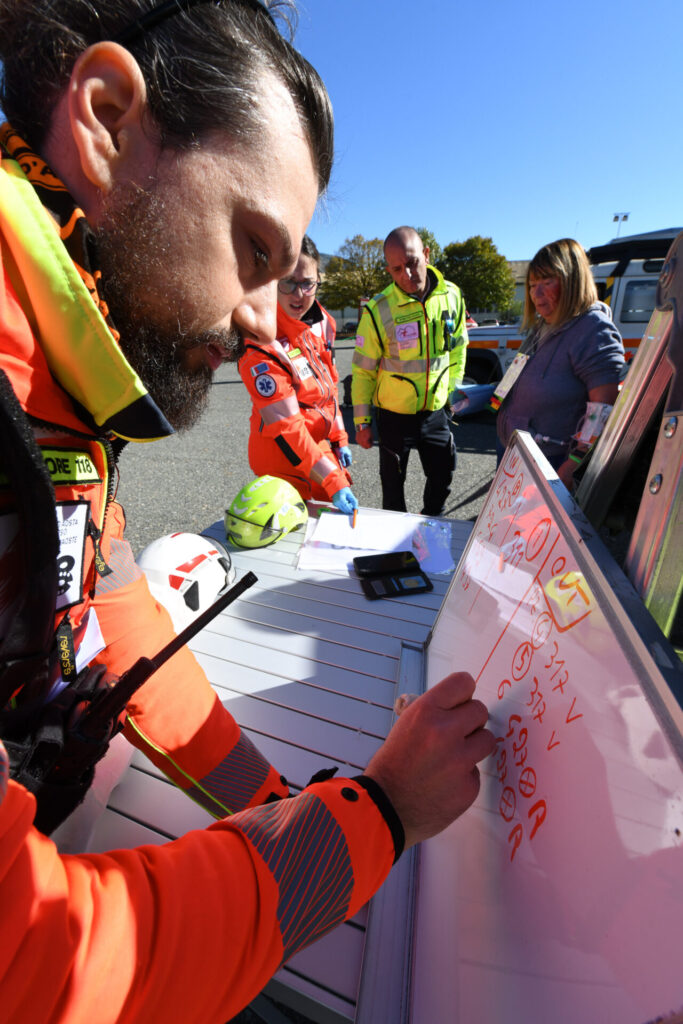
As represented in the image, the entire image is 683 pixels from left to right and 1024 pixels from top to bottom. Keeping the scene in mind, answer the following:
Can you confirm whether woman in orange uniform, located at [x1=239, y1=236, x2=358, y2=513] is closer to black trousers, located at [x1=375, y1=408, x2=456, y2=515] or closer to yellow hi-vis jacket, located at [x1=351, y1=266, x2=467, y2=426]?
yellow hi-vis jacket, located at [x1=351, y1=266, x2=467, y2=426]

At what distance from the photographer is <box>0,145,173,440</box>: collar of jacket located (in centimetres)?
64

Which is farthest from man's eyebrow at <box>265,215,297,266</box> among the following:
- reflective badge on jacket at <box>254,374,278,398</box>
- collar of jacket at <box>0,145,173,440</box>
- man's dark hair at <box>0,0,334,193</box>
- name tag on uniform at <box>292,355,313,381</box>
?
name tag on uniform at <box>292,355,313,381</box>

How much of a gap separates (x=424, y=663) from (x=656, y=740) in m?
0.94

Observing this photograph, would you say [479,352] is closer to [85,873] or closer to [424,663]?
[424,663]

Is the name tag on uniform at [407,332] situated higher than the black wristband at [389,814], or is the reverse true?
the name tag on uniform at [407,332]

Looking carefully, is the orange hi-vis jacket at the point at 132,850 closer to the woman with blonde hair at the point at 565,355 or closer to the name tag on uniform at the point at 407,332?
the woman with blonde hair at the point at 565,355

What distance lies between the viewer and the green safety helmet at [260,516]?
203cm

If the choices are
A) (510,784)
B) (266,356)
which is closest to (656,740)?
(510,784)

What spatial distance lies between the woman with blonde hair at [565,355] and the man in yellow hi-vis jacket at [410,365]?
2.41ft

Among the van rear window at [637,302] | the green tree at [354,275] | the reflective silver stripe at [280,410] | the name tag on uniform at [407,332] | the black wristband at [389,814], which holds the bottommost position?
the black wristband at [389,814]

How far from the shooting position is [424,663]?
1.30m

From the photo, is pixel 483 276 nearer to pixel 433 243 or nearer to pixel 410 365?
pixel 433 243

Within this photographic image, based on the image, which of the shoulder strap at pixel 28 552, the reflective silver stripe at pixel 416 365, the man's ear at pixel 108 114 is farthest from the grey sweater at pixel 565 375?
the shoulder strap at pixel 28 552

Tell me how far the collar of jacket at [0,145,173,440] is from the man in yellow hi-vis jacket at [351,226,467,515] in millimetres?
2650
